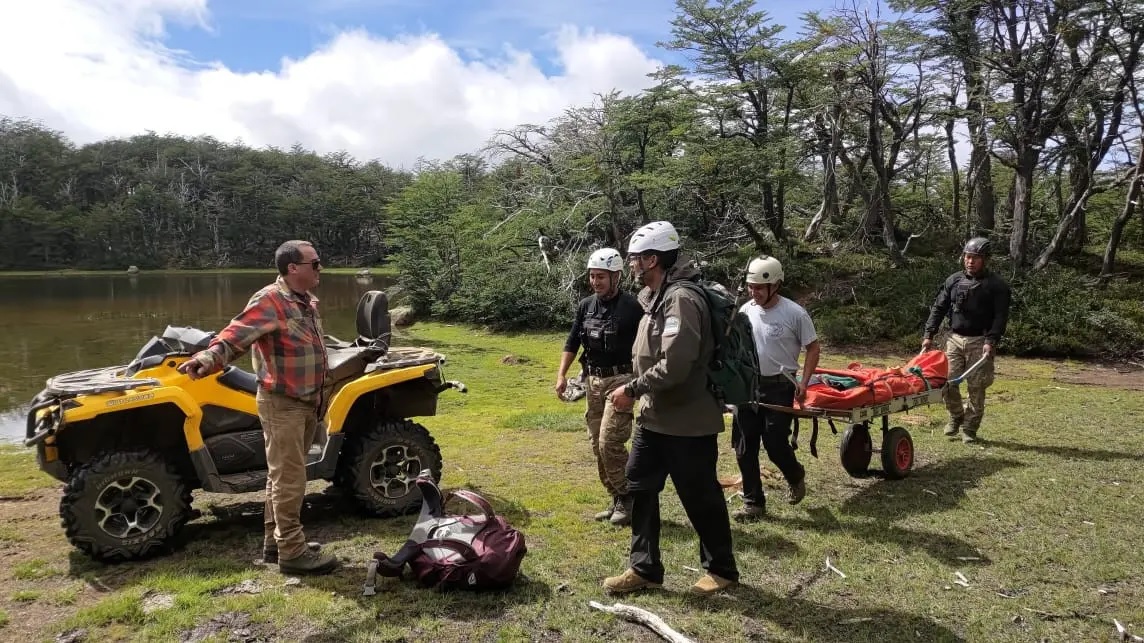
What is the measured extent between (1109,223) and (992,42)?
26.2ft

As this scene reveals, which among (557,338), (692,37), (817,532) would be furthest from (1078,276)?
(817,532)

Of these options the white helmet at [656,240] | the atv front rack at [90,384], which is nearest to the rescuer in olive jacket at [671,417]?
the white helmet at [656,240]

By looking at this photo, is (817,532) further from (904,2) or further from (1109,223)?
(1109,223)

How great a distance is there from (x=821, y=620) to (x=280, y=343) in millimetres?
3438

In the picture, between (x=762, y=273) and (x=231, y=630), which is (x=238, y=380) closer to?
(x=231, y=630)

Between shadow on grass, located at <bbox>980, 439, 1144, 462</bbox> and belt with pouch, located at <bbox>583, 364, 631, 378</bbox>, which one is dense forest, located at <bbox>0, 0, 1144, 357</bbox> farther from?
belt with pouch, located at <bbox>583, 364, 631, 378</bbox>

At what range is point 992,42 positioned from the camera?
1858cm

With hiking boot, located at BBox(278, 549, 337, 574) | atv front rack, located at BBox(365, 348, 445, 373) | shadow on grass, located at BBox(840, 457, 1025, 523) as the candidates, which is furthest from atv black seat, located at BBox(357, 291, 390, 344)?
shadow on grass, located at BBox(840, 457, 1025, 523)

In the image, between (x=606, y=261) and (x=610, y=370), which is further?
(x=610, y=370)

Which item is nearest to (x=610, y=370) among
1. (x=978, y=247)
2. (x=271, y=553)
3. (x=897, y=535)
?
(x=897, y=535)

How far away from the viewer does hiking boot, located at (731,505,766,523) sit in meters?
5.43

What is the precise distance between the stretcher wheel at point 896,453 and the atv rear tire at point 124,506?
560 centimetres

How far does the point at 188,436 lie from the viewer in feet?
16.0

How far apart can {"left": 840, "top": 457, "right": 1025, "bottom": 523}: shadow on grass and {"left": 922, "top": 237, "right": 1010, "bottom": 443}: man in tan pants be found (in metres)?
0.95
